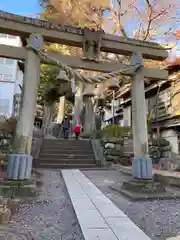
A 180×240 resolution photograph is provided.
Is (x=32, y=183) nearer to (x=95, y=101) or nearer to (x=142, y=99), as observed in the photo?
(x=142, y=99)

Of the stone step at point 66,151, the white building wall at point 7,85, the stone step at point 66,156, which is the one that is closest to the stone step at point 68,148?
the stone step at point 66,151

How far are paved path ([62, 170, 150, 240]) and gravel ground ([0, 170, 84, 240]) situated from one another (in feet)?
0.39

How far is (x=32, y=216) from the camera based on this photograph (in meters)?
2.87

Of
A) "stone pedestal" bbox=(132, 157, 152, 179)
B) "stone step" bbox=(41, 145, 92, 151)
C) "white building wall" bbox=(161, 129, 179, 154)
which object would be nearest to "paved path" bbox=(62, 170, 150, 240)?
"stone pedestal" bbox=(132, 157, 152, 179)

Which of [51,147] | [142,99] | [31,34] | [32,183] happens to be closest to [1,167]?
[32,183]

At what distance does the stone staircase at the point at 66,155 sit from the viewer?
8.80m

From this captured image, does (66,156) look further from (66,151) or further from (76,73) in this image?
(76,73)

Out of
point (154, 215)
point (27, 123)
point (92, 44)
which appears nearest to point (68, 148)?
point (27, 123)

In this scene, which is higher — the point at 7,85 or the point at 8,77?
the point at 8,77

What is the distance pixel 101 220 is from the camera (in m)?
2.64

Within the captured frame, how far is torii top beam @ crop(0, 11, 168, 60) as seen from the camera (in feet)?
14.4

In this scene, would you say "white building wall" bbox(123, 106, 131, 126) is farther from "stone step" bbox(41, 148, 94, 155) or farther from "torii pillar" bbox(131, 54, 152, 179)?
"torii pillar" bbox(131, 54, 152, 179)

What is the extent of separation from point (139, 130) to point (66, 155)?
5.56 metres

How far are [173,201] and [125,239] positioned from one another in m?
2.25
